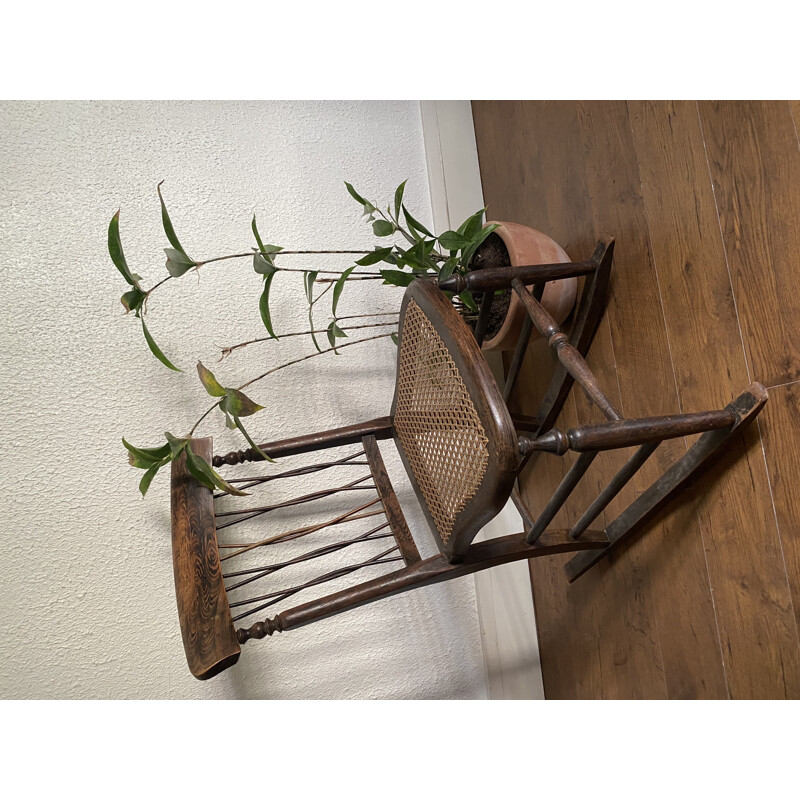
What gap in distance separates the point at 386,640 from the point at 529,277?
778 mm

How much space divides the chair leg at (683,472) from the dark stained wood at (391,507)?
0.35 m

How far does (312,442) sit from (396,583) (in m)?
0.32

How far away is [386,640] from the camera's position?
128 centimetres

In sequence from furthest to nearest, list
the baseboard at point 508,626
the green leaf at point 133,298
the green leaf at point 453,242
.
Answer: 1. the baseboard at point 508,626
2. the green leaf at point 453,242
3. the green leaf at point 133,298

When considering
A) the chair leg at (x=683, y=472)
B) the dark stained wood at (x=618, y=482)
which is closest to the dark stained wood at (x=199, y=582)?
the dark stained wood at (x=618, y=482)

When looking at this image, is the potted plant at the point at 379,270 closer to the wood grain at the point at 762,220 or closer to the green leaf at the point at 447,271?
the green leaf at the point at 447,271

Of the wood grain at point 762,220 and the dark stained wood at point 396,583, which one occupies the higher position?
the wood grain at point 762,220

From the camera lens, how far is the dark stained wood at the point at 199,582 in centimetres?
77

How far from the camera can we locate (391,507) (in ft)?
3.39

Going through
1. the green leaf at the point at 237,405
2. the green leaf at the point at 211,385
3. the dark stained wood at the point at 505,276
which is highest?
the dark stained wood at the point at 505,276

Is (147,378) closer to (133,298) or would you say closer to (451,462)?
(133,298)
